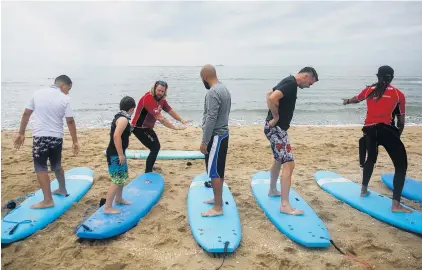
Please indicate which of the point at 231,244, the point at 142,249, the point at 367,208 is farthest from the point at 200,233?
the point at 367,208

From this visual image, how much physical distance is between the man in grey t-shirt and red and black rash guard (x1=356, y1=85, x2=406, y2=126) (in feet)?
6.78

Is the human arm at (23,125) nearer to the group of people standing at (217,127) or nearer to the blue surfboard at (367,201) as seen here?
the group of people standing at (217,127)

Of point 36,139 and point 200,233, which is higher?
point 36,139

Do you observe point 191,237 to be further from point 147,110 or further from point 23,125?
point 23,125

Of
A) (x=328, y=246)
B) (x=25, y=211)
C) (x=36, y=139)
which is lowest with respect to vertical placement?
(x=328, y=246)

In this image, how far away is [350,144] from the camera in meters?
9.02

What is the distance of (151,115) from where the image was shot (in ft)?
18.2

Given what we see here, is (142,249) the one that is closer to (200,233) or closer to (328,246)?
(200,233)

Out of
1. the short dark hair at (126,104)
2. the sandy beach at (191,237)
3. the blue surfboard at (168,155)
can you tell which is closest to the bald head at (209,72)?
the short dark hair at (126,104)

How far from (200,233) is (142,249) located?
Answer: 705 millimetres

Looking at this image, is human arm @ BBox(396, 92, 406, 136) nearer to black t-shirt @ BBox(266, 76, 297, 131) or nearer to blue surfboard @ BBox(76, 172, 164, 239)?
black t-shirt @ BBox(266, 76, 297, 131)

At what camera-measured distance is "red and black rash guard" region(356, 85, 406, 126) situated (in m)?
4.27

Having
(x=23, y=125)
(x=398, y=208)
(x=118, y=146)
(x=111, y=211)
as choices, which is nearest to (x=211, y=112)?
(x=118, y=146)

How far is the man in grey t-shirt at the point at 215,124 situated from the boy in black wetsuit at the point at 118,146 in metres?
0.99
